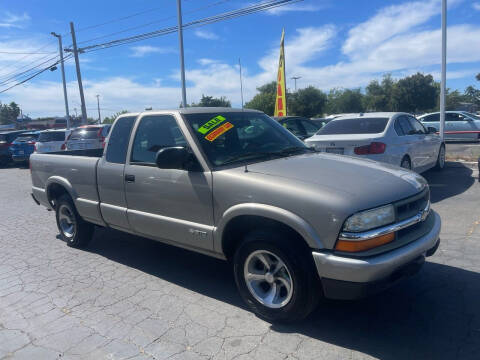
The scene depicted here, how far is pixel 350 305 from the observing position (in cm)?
358

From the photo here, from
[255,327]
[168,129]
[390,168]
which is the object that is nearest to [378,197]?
[390,168]

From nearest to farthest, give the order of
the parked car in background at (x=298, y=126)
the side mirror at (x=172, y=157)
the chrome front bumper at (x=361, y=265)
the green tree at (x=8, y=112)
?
the chrome front bumper at (x=361, y=265) < the side mirror at (x=172, y=157) < the parked car in background at (x=298, y=126) < the green tree at (x=8, y=112)

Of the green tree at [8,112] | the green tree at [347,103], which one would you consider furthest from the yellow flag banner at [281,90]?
the green tree at [8,112]

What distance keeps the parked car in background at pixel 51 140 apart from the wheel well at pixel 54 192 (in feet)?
36.2

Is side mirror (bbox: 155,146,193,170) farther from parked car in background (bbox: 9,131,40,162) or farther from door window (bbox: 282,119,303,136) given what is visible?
parked car in background (bbox: 9,131,40,162)

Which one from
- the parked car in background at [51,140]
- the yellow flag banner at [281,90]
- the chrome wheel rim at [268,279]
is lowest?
the chrome wheel rim at [268,279]

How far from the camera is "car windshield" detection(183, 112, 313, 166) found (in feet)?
12.5

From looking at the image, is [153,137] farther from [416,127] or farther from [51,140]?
[51,140]

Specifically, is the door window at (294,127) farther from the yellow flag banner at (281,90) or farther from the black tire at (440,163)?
the yellow flag banner at (281,90)

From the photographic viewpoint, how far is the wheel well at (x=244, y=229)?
10.2ft

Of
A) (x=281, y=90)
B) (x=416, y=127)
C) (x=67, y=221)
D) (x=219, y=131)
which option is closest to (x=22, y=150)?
(x=281, y=90)

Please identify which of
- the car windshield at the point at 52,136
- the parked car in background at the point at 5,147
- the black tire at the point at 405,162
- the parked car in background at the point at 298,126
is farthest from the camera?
the parked car in background at the point at 5,147

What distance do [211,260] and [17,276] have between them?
2.30 metres

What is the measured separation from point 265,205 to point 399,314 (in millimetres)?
1513
